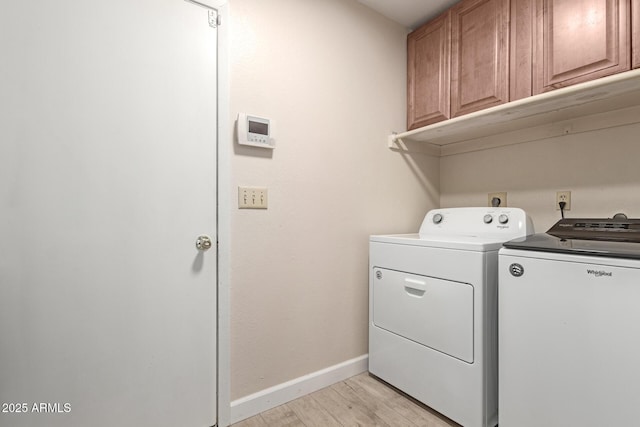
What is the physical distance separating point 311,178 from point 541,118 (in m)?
1.32

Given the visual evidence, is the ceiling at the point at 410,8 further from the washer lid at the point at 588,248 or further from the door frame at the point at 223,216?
the washer lid at the point at 588,248

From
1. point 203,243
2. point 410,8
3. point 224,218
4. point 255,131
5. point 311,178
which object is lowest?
point 203,243

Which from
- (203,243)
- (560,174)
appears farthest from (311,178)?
(560,174)

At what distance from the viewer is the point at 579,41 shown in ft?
4.09

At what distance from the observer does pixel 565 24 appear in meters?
1.28

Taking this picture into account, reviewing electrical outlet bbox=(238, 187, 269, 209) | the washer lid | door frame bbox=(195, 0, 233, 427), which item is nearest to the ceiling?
door frame bbox=(195, 0, 233, 427)

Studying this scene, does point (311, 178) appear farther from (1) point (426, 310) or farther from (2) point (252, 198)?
(1) point (426, 310)

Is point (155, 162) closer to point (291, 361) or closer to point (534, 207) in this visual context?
point (291, 361)

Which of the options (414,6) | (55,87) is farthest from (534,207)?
(55,87)

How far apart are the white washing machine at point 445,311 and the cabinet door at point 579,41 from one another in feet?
2.15

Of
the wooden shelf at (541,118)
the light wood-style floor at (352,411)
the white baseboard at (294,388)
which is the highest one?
the wooden shelf at (541,118)

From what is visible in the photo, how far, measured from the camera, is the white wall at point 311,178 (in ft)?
4.68

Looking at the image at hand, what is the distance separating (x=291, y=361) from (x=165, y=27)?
5.58 ft

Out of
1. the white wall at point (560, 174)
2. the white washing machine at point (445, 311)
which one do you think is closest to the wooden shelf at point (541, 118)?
the white wall at point (560, 174)
